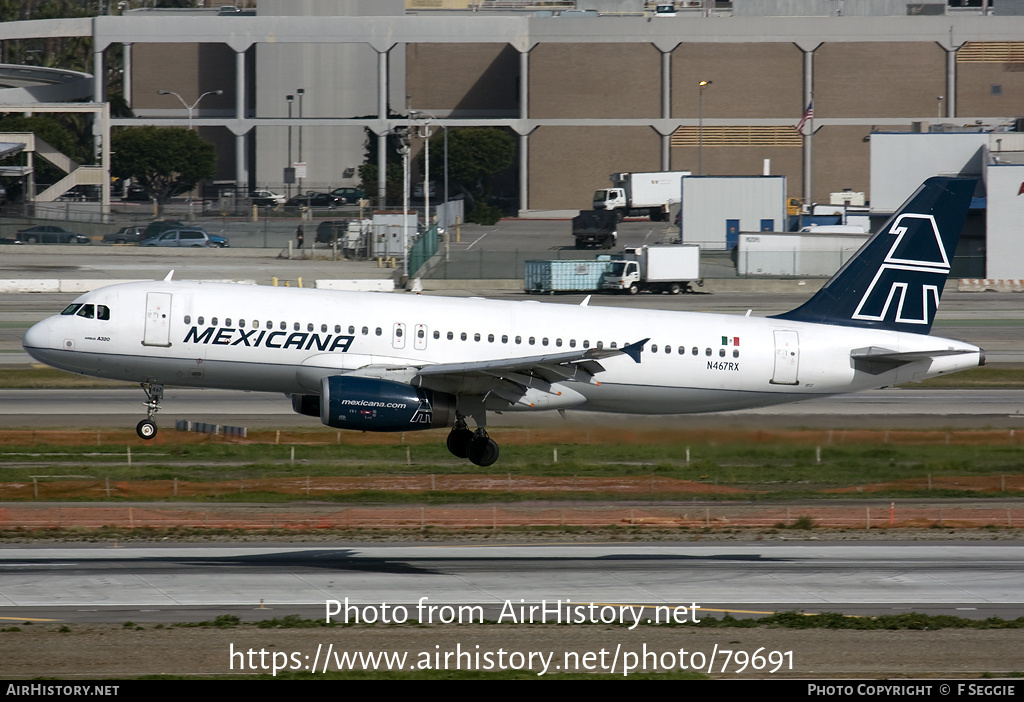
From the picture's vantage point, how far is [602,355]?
30.0 meters

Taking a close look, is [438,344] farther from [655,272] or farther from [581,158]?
[581,158]

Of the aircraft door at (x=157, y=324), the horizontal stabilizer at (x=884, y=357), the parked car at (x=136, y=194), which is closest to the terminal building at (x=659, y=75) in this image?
the parked car at (x=136, y=194)

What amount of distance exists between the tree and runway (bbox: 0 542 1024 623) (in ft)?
401

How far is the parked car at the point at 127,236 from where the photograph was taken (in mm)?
109062

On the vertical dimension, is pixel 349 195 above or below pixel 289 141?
below

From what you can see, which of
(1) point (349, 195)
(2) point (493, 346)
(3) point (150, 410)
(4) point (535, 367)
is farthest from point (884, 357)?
(1) point (349, 195)

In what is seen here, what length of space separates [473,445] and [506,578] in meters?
3.98

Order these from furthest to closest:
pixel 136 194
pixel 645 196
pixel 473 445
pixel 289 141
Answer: pixel 136 194, pixel 289 141, pixel 645 196, pixel 473 445

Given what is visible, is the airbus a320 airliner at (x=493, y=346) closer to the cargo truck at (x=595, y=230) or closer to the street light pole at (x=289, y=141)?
the cargo truck at (x=595, y=230)

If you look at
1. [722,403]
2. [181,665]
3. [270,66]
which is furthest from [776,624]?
[270,66]

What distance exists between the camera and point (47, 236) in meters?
108

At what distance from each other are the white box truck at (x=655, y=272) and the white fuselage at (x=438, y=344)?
2040 inches

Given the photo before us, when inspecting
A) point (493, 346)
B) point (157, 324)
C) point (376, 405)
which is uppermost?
point (157, 324)
